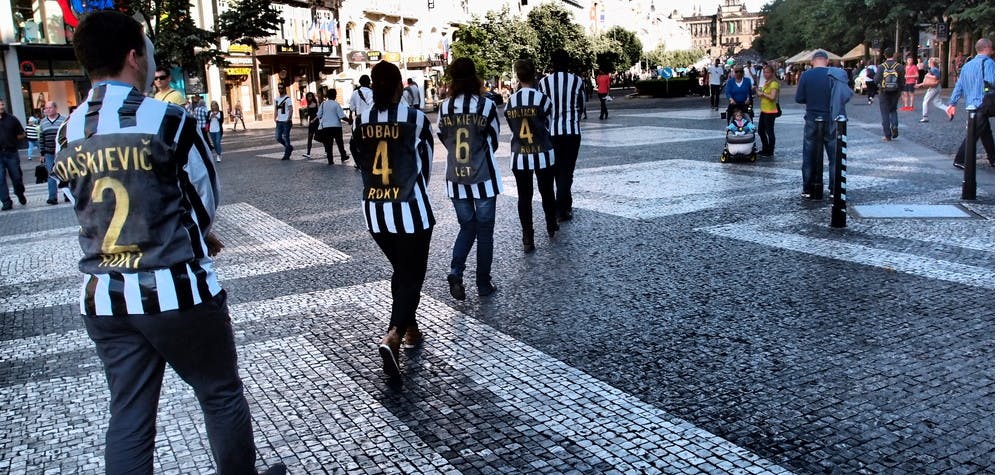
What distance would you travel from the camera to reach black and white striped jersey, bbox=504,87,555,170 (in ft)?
25.3

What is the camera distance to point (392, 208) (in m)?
4.64

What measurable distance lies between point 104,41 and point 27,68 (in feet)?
110

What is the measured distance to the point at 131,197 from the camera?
262 cm

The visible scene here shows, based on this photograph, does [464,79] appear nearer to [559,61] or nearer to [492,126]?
[492,126]

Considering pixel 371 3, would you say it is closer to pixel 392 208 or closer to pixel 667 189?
pixel 667 189

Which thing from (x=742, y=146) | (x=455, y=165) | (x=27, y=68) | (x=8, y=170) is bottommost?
(x=742, y=146)

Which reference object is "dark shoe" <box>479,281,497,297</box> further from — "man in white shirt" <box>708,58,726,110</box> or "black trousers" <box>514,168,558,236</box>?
"man in white shirt" <box>708,58,726,110</box>

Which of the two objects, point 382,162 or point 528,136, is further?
point 528,136

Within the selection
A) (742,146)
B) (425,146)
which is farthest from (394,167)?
(742,146)

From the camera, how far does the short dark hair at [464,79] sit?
19.1ft

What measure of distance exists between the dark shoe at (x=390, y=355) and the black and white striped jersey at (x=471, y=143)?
168cm

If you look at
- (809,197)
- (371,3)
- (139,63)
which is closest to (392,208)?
(139,63)

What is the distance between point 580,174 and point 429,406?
907 cm

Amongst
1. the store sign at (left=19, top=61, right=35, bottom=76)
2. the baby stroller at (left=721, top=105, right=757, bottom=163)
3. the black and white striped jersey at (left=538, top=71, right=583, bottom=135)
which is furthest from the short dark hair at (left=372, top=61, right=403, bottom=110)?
the store sign at (left=19, top=61, right=35, bottom=76)
